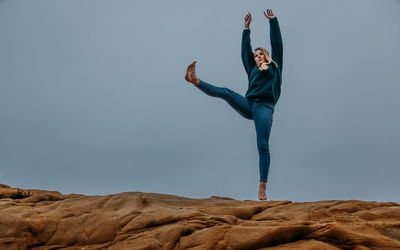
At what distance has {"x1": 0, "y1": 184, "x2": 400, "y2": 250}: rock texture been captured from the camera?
3.17 meters

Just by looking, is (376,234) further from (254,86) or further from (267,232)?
(254,86)

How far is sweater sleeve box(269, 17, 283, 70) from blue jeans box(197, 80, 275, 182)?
86cm

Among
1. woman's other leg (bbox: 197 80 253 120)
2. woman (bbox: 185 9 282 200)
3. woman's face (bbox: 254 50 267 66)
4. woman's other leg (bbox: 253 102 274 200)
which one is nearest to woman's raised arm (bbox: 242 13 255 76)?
woman (bbox: 185 9 282 200)

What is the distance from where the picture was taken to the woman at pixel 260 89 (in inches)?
189

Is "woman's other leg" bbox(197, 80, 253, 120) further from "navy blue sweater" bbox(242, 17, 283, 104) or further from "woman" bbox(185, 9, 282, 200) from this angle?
"navy blue sweater" bbox(242, 17, 283, 104)

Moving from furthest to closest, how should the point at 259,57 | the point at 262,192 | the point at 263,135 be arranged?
the point at 259,57 → the point at 263,135 → the point at 262,192

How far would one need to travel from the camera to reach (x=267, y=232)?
3184 millimetres

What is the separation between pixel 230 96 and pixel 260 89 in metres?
0.48

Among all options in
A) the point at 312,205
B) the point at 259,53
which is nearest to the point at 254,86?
the point at 259,53

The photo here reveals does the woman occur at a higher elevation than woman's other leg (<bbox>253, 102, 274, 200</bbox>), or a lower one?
higher

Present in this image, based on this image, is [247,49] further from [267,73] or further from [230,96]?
[230,96]

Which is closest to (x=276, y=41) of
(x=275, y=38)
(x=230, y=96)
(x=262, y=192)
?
(x=275, y=38)

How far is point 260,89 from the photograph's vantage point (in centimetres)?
516

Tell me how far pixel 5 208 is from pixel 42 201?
2.38 feet
